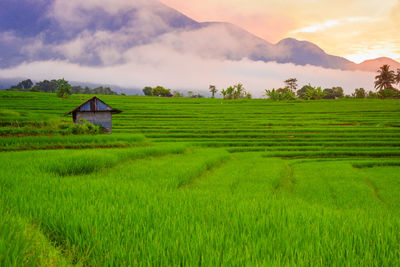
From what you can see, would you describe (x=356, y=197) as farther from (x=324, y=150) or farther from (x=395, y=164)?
(x=324, y=150)

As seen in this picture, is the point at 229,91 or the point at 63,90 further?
the point at 229,91

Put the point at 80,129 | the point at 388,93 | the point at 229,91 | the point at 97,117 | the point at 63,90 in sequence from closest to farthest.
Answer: the point at 80,129
the point at 97,117
the point at 63,90
the point at 388,93
the point at 229,91

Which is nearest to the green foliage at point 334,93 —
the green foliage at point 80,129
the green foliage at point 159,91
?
the green foliage at point 159,91

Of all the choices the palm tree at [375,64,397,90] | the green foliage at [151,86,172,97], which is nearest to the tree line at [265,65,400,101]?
the palm tree at [375,64,397,90]

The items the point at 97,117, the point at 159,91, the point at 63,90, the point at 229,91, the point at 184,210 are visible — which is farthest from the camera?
the point at 159,91

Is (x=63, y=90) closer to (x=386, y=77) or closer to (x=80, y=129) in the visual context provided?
(x=80, y=129)

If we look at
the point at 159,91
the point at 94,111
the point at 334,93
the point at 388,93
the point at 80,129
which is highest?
the point at 159,91

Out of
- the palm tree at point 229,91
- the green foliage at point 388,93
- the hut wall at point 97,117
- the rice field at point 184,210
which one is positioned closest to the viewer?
the rice field at point 184,210

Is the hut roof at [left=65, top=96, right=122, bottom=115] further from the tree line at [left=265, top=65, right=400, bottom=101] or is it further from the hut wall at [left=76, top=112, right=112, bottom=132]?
the tree line at [left=265, top=65, right=400, bottom=101]

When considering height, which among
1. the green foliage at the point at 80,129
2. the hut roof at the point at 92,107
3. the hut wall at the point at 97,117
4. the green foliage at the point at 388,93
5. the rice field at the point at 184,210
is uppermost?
the green foliage at the point at 388,93

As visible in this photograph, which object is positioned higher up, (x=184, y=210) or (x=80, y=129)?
(x=80, y=129)

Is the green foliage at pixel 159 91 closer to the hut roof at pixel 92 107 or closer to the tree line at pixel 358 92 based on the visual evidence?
the tree line at pixel 358 92

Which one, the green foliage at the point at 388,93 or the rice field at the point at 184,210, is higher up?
the green foliage at the point at 388,93

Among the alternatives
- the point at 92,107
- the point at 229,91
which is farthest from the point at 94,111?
the point at 229,91
